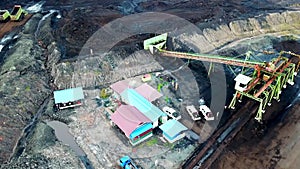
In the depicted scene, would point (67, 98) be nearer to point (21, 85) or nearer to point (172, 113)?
point (21, 85)

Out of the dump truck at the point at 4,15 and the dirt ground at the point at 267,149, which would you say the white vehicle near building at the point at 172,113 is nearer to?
the dirt ground at the point at 267,149

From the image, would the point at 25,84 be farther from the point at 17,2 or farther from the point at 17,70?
the point at 17,2

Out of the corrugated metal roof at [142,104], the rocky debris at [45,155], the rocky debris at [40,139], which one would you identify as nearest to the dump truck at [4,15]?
the rocky debris at [40,139]

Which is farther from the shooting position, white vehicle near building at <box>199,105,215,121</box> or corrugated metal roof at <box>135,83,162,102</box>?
corrugated metal roof at <box>135,83,162,102</box>

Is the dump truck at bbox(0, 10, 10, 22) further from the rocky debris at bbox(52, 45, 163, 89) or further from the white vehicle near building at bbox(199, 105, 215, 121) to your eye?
the white vehicle near building at bbox(199, 105, 215, 121)

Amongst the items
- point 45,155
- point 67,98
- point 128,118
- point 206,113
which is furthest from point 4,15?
point 206,113

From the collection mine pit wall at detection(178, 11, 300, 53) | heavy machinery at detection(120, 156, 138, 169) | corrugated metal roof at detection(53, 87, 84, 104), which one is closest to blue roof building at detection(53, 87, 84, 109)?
corrugated metal roof at detection(53, 87, 84, 104)

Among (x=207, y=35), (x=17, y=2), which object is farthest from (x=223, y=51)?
(x=17, y=2)
